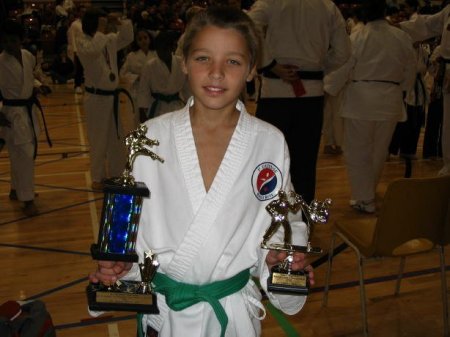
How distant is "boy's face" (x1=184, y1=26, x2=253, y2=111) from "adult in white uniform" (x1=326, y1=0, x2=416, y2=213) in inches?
136

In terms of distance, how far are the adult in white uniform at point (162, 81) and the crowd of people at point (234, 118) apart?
0.01 metres

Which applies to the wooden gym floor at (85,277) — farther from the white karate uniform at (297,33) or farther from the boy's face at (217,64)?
the boy's face at (217,64)

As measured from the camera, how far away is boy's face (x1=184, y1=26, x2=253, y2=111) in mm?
1859

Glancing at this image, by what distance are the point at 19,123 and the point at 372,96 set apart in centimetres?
316

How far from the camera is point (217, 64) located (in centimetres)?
186

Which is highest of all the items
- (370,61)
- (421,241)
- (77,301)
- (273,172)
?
(273,172)

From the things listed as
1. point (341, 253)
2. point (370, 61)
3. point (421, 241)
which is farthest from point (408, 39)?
point (421, 241)

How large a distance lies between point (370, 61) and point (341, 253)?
1.79 m

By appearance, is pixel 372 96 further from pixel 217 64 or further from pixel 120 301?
pixel 120 301

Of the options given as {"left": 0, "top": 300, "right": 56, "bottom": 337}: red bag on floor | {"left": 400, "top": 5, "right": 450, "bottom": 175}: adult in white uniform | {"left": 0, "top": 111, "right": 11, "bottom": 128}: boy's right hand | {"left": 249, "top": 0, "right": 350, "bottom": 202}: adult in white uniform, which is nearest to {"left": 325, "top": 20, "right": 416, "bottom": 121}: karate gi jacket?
{"left": 249, "top": 0, "right": 350, "bottom": 202}: adult in white uniform

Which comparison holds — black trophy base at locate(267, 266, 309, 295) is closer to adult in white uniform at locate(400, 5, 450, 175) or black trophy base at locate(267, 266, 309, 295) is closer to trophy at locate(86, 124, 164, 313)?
trophy at locate(86, 124, 164, 313)

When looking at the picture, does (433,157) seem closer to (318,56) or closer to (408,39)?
(408,39)

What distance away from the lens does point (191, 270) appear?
1855 mm

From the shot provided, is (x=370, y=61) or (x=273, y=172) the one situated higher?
(x=273, y=172)
